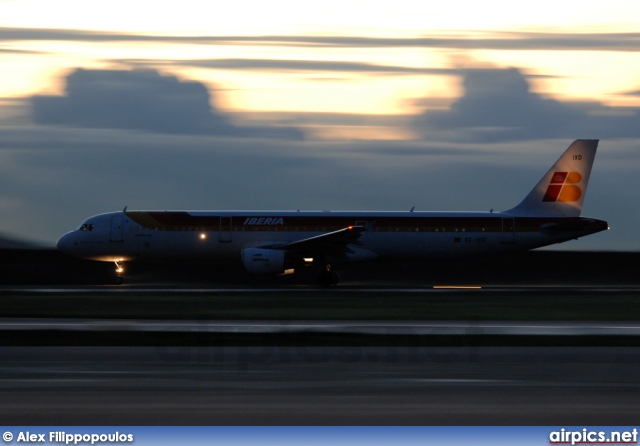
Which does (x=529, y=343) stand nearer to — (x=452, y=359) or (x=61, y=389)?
(x=452, y=359)

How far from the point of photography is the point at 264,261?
46438mm

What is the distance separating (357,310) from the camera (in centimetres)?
3167

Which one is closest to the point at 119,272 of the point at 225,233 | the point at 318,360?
the point at 225,233

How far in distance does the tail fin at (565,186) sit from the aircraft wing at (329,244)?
24.7 ft

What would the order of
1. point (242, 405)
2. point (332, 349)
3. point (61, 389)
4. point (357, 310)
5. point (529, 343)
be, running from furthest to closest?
point (357, 310), point (529, 343), point (332, 349), point (61, 389), point (242, 405)

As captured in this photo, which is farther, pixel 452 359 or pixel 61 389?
pixel 452 359

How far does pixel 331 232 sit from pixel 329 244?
0.56 meters

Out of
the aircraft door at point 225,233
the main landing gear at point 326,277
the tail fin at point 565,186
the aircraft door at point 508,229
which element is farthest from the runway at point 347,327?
the tail fin at point 565,186

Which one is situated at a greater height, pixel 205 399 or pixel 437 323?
pixel 437 323

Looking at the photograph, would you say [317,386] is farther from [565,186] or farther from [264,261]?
[565,186]

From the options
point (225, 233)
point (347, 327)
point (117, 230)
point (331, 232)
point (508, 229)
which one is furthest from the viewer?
point (117, 230)

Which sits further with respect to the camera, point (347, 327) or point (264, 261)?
point (264, 261)

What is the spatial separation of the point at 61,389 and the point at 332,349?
6544mm

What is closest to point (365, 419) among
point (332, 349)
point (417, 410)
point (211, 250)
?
point (417, 410)
